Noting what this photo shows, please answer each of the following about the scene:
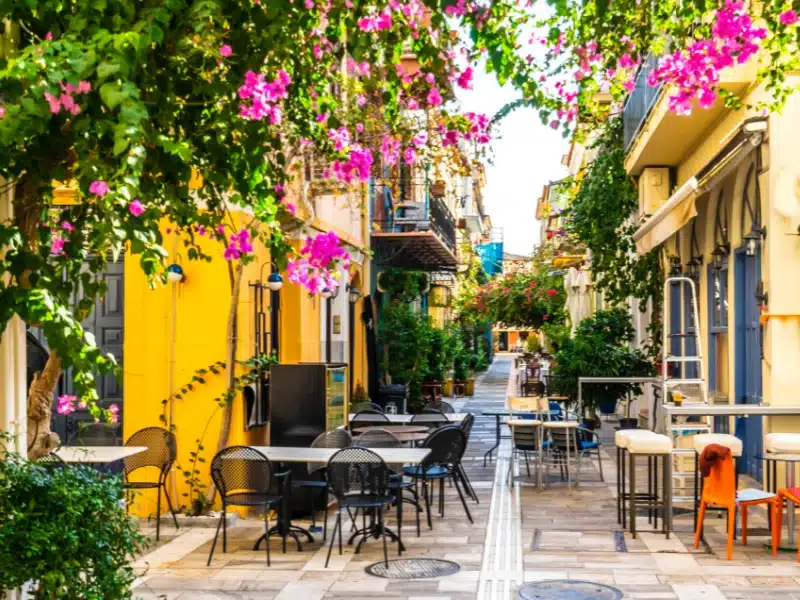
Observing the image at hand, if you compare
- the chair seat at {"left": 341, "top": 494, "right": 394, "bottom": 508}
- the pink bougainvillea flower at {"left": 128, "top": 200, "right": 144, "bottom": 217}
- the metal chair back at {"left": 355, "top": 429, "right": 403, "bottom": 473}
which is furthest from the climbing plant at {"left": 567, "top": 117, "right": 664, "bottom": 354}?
the pink bougainvillea flower at {"left": 128, "top": 200, "right": 144, "bottom": 217}

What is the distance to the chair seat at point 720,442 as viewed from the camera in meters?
10.1

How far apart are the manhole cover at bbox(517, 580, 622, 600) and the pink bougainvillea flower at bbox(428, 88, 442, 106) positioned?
3.64m

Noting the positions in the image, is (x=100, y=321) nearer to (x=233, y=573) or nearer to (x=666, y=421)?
(x=233, y=573)

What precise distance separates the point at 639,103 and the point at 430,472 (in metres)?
8.08

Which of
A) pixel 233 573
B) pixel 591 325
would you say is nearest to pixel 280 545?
pixel 233 573

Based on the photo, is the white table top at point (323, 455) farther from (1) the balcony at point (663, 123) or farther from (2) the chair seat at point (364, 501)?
(1) the balcony at point (663, 123)

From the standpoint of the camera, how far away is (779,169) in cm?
1180

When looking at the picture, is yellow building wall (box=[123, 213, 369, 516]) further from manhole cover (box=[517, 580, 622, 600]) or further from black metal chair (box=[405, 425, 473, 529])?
manhole cover (box=[517, 580, 622, 600])

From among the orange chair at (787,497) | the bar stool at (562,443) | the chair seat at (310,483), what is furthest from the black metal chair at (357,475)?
the bar stool at (562,443)

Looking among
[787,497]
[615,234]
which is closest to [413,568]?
[787,497]

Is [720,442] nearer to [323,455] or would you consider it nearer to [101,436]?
[323,455]

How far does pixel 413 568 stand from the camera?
9.67 m

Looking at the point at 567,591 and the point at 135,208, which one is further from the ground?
the point at 135,208

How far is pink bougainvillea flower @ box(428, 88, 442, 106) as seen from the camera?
23.2 feet
